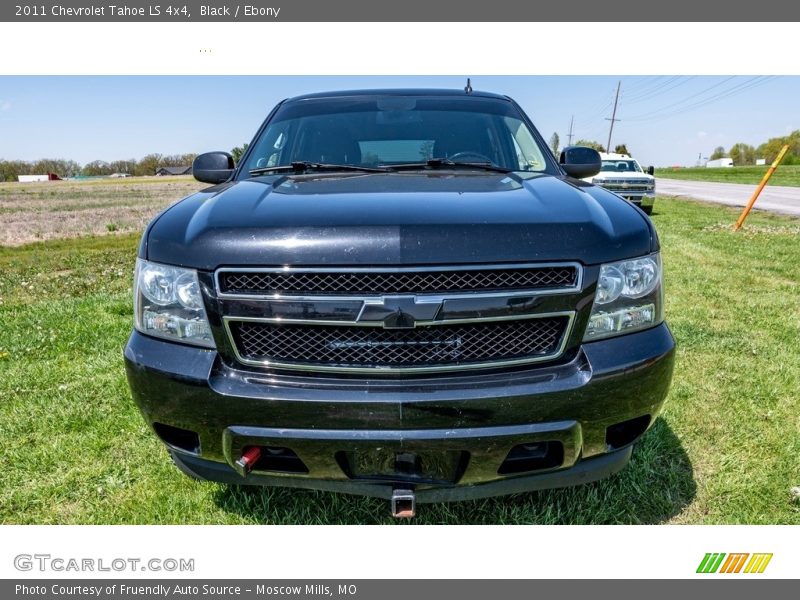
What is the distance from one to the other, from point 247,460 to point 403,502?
54cm

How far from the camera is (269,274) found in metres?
1.76

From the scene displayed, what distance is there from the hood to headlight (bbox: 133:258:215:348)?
0.17ft

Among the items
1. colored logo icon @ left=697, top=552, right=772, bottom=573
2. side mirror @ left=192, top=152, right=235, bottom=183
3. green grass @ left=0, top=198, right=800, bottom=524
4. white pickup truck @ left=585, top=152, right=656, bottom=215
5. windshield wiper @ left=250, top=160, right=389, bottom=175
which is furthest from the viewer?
white pickup truck @ left=585, top=152, right=656, bottom=215

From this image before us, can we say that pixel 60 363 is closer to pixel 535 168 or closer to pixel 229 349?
pixel 229 349

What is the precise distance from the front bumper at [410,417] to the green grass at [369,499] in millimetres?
588

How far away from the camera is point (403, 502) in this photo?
1.84 metres

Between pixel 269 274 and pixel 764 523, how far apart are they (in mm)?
2305

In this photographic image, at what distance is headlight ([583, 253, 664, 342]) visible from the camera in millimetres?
1882

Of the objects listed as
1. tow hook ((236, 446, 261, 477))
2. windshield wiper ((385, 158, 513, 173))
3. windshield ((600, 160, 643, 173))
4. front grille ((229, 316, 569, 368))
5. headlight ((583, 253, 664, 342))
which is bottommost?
tow hook ((236, 446, 261, 477))

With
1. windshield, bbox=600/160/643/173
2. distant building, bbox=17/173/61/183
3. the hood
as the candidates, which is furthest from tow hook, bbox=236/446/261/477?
distant building, bbox=17/173/61/183

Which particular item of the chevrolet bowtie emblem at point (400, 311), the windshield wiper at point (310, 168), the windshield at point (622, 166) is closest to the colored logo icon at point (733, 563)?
the chevrolet bowtie emblem at point (400, 311)

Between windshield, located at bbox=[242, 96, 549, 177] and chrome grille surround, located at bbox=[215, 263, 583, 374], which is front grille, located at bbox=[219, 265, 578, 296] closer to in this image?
chrome grille surround, located at bbox=[215, 263, 583, 374]

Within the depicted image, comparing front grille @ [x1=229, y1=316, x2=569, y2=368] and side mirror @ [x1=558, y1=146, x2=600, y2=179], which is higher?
side mirror @ [x1=558, y1=146, x2=600, y2=179]

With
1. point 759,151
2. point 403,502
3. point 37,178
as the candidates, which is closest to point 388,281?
point 403,502
